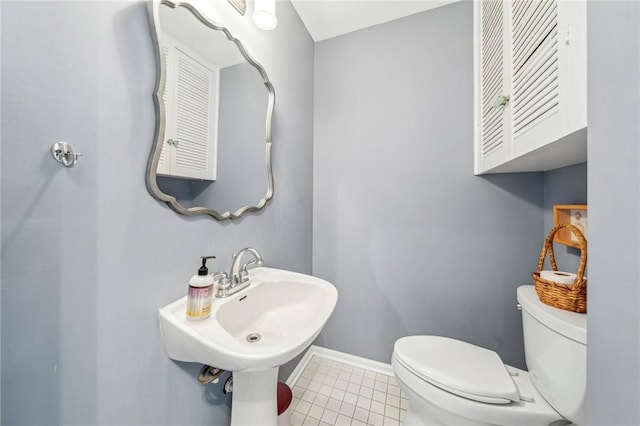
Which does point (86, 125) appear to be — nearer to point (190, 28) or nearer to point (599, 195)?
point (190, 28)

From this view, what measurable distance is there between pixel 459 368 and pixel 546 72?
109 centimetres

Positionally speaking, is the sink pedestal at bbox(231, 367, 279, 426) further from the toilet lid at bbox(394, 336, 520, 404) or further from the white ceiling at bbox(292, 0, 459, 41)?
the white ceiling at bbox(292, 0, 459, 41)

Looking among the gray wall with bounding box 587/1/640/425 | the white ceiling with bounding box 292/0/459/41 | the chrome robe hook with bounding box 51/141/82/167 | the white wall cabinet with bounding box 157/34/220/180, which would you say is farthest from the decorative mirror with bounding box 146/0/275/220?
the gray wall with bounding box 587/1/640/425

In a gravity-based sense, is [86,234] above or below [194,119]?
below

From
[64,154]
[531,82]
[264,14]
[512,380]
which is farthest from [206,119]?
[512,380]

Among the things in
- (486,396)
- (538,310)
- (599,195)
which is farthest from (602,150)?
(486,396)

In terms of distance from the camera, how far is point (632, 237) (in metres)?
0.33

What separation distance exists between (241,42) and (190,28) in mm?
253

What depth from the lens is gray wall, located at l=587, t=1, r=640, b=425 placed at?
0.32 m

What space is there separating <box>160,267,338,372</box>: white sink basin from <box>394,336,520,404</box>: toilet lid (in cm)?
49

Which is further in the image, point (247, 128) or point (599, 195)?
point (247, 128)

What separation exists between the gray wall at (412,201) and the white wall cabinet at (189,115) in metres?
0.86

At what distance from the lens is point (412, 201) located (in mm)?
1373

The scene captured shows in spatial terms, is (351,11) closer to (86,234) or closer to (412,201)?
(412,201)
